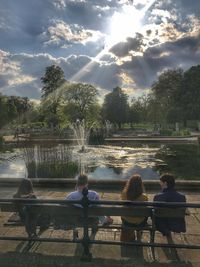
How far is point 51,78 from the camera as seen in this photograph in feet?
307

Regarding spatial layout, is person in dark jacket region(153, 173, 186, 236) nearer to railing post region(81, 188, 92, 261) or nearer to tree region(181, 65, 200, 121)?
railing post region(81, 188, 92, 261)

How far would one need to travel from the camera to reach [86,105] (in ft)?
248

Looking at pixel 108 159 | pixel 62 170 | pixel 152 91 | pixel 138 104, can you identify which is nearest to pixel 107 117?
pixel 152 91

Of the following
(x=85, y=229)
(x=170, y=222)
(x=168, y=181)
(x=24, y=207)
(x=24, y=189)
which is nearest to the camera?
(x=85, y=229)

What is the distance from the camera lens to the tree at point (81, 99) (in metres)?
74.5

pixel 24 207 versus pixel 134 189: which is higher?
pixel 134 189

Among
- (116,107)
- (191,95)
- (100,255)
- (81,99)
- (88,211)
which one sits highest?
(191,95)

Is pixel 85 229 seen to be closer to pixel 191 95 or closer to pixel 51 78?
pixel 191 95

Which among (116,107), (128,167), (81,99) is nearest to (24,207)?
(128,167)

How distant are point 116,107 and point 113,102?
5.25 ft

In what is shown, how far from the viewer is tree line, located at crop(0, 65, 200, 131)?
70.1 m

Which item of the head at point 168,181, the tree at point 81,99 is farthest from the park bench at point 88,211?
the tree at point 81,99

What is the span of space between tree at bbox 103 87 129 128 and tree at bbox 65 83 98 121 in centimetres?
794

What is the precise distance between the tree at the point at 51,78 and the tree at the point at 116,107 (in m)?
14.0
